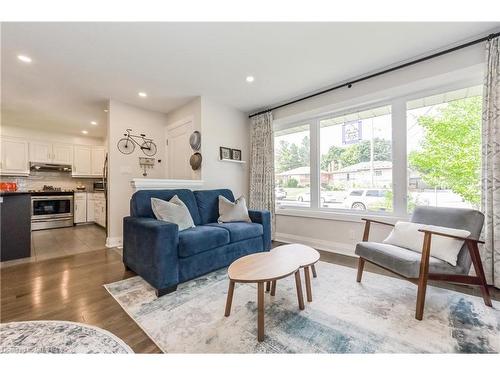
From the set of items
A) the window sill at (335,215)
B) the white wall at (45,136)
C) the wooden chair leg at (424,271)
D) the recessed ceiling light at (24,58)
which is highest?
the recessed ceiling light at (24,58)

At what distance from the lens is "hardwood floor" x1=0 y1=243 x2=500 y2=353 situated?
1.56 meters

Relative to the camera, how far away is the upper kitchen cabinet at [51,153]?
5.14 metres

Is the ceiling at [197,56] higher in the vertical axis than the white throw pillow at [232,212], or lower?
higher

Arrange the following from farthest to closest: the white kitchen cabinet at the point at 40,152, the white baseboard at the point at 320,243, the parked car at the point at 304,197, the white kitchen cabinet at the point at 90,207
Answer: the white kitchen cabinet at the point at 90,207
the white kitchen cabinet at the point at 40,152
the parked car at the point at 304,197
the white baseboard at the point at 320,243

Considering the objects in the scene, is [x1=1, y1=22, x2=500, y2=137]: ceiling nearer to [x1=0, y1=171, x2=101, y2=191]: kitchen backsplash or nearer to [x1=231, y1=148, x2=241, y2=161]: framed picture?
[x1=231, y1=148, x2=241, y2=161]: framed picture

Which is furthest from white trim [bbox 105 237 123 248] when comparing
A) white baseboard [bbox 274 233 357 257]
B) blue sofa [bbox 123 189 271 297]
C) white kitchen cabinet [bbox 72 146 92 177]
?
white kitchen cabinet [bbox 72 146 92 177]

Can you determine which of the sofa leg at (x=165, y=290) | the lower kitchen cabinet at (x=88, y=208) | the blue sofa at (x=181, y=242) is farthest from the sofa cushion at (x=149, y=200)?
the lower kitchen cabinet at (x=88, y=208)

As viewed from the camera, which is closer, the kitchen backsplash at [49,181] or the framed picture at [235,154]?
the framed picture at [235,154]

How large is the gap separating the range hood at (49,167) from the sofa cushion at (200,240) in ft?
17.4

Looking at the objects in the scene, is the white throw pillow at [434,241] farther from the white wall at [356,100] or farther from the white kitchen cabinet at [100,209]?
the white kitchen cabinet at [100,209]

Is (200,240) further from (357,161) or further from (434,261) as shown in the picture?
(357,161)

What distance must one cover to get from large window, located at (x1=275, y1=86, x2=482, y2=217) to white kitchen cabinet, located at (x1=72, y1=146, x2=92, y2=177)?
18.3ft
